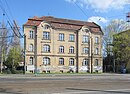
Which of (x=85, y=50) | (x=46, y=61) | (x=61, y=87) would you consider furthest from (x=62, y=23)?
(x=61, y=87)

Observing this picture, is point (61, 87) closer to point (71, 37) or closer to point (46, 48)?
point (46, 48)

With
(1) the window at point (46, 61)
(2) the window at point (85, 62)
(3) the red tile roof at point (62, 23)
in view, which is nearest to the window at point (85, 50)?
(2) the window at point (85, 62)

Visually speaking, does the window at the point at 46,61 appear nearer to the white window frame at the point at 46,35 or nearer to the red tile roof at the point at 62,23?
the white window frame at the point at 46,35

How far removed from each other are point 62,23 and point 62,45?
5676 millimetres

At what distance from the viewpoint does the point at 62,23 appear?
7412cm

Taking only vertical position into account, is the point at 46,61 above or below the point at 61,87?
above

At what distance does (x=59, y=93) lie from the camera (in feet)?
58.6

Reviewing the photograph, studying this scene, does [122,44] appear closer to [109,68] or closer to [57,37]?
[109,68]

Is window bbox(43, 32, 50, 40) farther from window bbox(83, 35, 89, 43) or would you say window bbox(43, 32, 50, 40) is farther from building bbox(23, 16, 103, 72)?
window bbox(83, 35, 89, 43)

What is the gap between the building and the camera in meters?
69.4

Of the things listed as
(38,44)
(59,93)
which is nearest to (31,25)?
(38,44)

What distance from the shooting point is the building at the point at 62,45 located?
69.4 metres

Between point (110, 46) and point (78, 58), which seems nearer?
point (78, 58)

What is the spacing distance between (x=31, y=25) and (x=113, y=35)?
2332 cm
